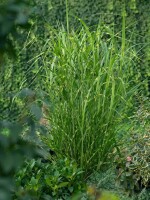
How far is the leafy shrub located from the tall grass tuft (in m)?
0.61

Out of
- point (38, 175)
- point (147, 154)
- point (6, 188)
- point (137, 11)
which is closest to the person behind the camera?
point (6, 188)

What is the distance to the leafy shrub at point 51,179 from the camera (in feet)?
15.1

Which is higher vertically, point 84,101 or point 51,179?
point 84,101

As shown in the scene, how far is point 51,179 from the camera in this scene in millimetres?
4727

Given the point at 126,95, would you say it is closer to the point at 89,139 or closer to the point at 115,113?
the point at 115,113

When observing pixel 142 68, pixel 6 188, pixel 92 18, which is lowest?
pixel 142 68

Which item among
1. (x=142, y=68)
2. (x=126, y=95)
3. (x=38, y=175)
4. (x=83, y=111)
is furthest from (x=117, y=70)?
(x=142, y=68)

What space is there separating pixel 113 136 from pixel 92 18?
11.1 ft

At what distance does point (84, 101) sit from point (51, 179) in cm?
119

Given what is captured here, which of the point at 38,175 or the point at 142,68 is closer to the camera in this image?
the point at 38,175

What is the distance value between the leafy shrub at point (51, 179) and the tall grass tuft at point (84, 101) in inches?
24.1

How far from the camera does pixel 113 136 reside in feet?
18.9

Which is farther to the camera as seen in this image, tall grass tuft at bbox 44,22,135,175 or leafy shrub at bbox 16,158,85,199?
tall grass tuft at bbox 44,22,135,175

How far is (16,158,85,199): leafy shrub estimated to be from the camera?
4.59 m
